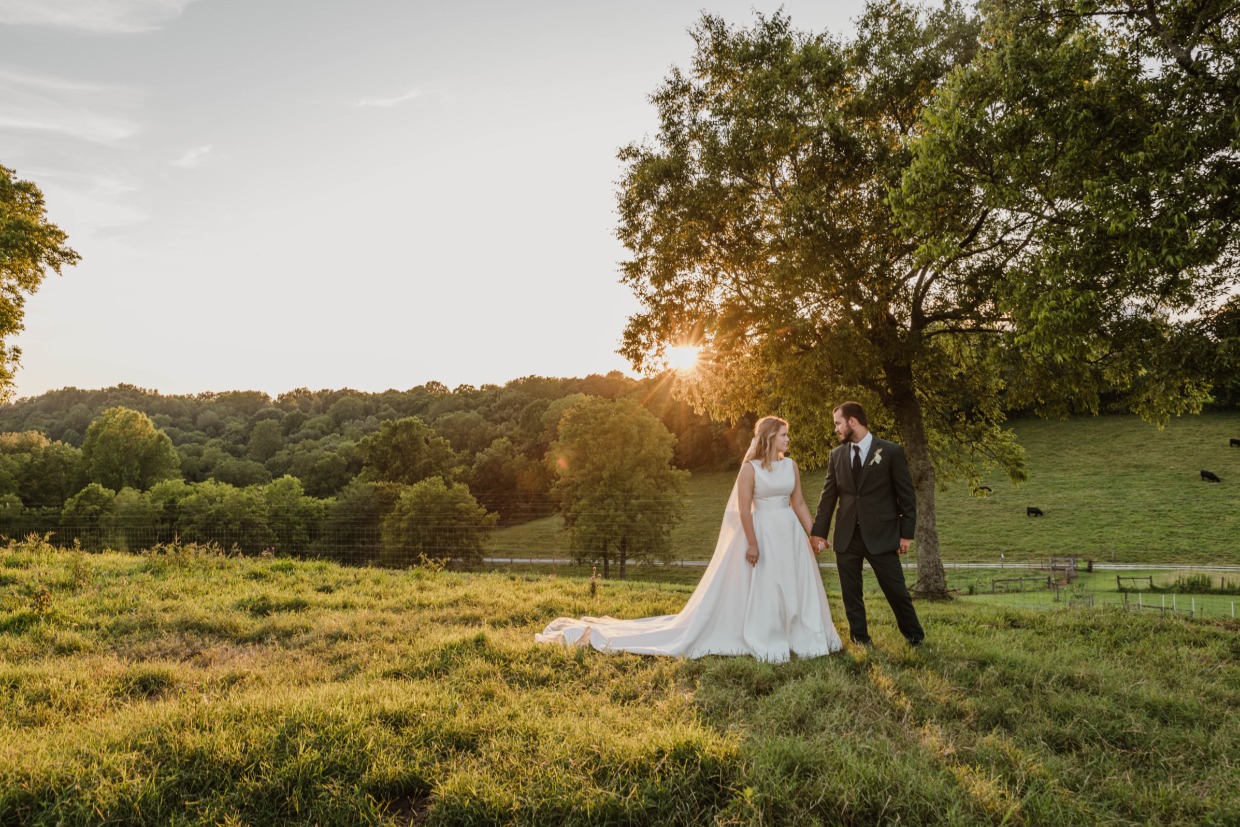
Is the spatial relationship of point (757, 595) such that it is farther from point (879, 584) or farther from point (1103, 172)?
point (1103, 172)

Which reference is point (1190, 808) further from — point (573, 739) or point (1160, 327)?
point (1160, 327)

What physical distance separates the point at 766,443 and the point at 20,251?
2692 centimetres

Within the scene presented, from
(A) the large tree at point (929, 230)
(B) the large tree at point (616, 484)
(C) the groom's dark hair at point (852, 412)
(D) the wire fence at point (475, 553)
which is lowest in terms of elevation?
(D) the wire fence at point (475, 553)

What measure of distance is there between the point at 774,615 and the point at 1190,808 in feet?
12.9

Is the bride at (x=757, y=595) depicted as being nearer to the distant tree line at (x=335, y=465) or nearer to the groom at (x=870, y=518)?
the groom at (x=870, y=518)

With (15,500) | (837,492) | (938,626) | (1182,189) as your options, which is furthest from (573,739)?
(15,500)

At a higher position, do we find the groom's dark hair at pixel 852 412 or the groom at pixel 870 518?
the groom's dark hair at pixel 852 412

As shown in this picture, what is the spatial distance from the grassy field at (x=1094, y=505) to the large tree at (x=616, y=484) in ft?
10.7

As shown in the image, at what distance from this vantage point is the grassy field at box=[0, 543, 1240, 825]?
365cm

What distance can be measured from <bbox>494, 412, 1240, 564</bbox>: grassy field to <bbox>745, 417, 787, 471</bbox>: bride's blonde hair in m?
23.2

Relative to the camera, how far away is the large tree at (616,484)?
1551 inches

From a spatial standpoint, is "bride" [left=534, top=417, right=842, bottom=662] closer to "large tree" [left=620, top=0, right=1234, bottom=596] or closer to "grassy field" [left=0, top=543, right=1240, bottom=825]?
"grassy field" [left=0, top=543, right=1240, bottom=825]

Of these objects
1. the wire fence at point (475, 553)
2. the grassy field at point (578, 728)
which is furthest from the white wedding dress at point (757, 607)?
the wire fence at point (475, 553)

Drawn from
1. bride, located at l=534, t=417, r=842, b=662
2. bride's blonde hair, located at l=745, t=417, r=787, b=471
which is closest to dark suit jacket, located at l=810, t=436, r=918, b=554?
bride, located at l=534, t=417, r=842, b=662
